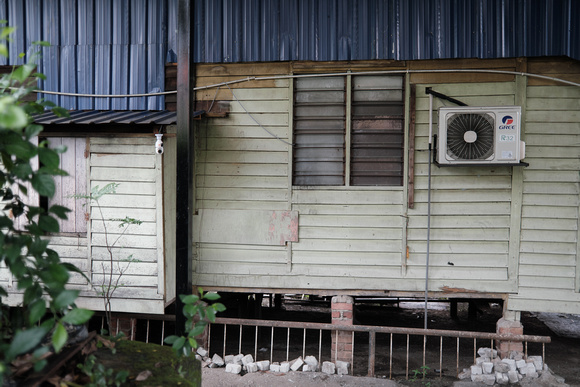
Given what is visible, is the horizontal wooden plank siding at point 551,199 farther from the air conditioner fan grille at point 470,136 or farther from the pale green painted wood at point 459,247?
the air conditioner fan grille at point 470,136

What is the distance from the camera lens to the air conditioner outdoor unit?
561cm

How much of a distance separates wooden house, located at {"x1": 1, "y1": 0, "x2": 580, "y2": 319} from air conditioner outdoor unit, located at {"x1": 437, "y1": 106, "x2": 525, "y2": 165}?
31cm

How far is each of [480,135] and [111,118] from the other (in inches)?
177

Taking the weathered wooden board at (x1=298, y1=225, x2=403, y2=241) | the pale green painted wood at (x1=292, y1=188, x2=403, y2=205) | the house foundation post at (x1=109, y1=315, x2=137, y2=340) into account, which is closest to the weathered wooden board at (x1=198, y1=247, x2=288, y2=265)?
the weathered wooden board at (x1=298, y1=225, x2=403, y2=241)

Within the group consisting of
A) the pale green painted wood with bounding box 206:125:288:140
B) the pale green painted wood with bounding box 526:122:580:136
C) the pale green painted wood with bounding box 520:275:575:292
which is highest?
the pale green painted wood with bounding box 526:122:580:136

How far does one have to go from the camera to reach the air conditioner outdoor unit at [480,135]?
5.61 metres

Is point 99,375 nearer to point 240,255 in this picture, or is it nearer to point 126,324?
point 240,255

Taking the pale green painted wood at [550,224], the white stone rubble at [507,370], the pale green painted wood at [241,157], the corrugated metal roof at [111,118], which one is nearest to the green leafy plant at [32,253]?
the corrugated metal roof at [111,118]

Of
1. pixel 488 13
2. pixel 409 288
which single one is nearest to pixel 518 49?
pixel 488 13

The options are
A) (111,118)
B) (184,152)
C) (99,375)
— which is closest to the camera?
(99,375)

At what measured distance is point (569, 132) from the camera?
19.1ft

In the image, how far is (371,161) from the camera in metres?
6.17

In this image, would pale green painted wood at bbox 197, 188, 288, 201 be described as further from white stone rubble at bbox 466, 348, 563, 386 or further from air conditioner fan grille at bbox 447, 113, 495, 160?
white stone rubble at bbox 466, 348, 563, 386

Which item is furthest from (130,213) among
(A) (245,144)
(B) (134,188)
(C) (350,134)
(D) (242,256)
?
(C) (350,134)
